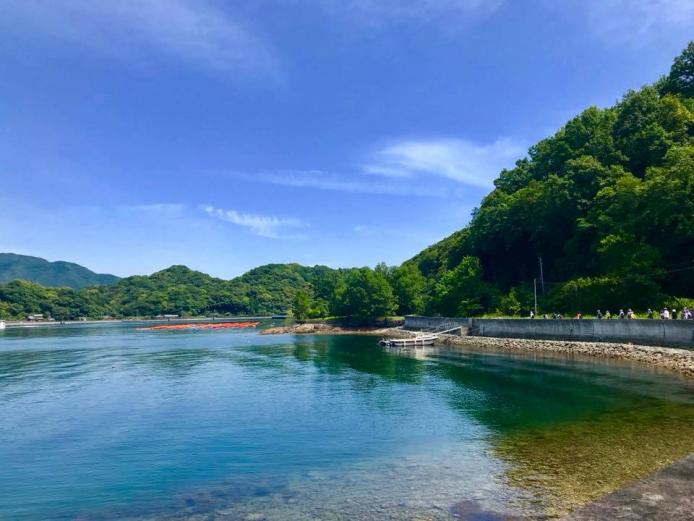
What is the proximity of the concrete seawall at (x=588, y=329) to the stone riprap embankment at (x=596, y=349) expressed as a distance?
86 centimetres

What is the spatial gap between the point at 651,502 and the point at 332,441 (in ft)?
44.3

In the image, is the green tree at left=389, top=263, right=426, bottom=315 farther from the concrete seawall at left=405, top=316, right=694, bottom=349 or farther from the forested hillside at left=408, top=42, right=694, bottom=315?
the concrete seawall at left=405, top=316, right=694, bottom=349

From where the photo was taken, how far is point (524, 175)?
324ft

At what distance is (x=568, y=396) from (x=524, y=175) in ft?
256

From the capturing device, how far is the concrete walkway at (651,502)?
1033 centimetres

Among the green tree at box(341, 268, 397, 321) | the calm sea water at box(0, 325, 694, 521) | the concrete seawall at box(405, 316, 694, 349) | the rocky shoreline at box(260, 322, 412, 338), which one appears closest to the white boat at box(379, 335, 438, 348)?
the concrete seawall at box(405, 316, 694, 349)

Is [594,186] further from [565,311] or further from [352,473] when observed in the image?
[352,473]

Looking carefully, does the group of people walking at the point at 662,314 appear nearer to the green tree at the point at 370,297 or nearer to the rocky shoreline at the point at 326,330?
the rocky shoreline at the point at 326,330

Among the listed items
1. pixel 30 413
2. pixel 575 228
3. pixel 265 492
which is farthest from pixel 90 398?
pixel 575 228

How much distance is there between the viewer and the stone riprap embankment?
3581 centimetres

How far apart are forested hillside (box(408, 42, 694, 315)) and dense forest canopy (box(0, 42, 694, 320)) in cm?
15

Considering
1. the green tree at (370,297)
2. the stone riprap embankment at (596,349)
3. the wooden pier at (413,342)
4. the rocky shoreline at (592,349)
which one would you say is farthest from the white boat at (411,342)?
the green tree at (370,297)

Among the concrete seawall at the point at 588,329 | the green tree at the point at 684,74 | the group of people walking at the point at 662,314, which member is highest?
the green tree at the point at 684,74

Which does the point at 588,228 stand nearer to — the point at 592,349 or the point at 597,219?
the point at 597,219
